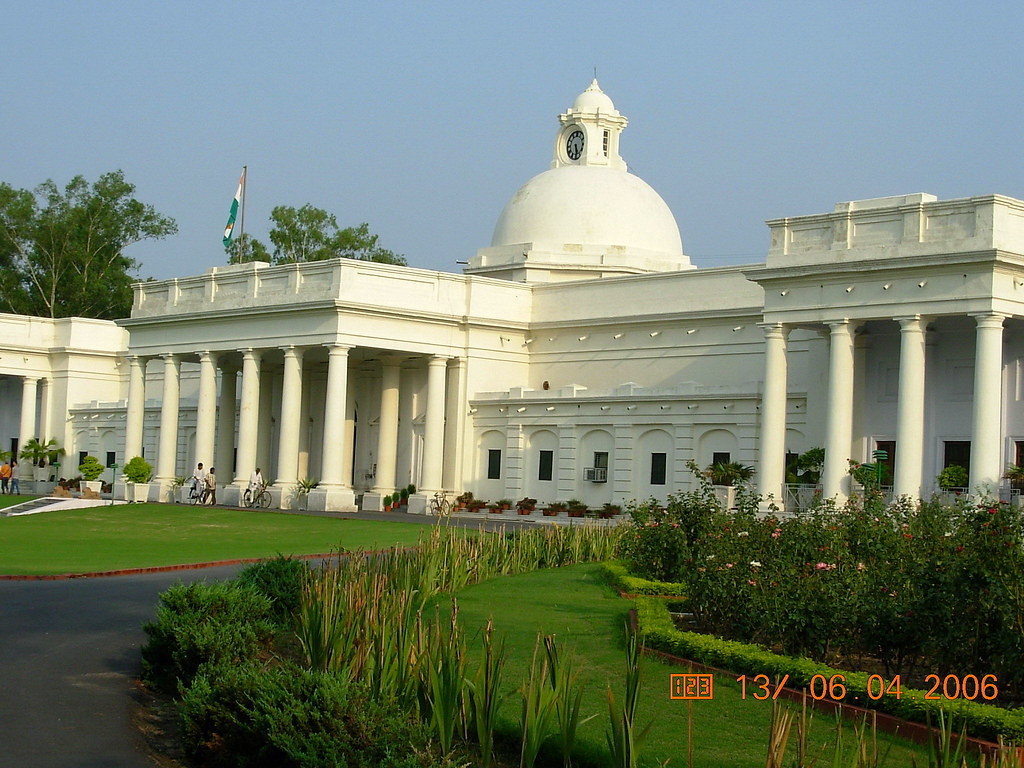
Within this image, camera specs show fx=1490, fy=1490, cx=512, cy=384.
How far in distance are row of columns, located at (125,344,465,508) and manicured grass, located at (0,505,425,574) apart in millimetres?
4330

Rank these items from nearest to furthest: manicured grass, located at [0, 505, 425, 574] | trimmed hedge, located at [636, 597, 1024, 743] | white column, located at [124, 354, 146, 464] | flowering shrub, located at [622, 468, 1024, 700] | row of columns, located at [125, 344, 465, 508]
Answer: trimmed hedge, located at [636, 597, 1024, 743] → flowering shrub, located at [622, 468, 1024, 700] → manicured grass, located at [0, 505, 425, 574] → row of columns, located at [125, 344, 465, 508] → white column, located at [124, 354, 146, 464]

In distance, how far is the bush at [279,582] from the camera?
19672 millimetres

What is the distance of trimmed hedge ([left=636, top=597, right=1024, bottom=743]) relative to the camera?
41.5 ft

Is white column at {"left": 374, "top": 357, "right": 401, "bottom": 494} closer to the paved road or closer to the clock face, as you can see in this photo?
the clock face

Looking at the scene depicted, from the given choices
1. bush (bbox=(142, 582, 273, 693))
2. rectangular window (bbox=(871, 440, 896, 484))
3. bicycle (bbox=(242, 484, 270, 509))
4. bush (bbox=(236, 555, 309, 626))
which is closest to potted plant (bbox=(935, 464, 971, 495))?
rectangular window (bbox=(871, 440, 896, 484))

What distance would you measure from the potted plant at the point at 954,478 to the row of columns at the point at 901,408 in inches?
27.5

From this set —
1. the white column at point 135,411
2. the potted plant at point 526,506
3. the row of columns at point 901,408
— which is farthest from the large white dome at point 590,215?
the row of columns at point 901,408

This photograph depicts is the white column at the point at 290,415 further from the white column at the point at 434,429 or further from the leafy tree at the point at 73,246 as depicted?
the leafy tree at the point at 73,246

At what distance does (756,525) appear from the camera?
21.8 meters

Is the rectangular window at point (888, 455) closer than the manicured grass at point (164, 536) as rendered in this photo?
No

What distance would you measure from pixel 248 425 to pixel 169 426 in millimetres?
6648

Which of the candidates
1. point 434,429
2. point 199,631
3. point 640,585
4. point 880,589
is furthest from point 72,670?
point 434,429

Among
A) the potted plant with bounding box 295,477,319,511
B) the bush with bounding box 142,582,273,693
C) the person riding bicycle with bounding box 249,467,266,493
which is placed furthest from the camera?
the person riding bicycle with bounding box 249,467,266,493

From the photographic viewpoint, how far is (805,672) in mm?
14719
